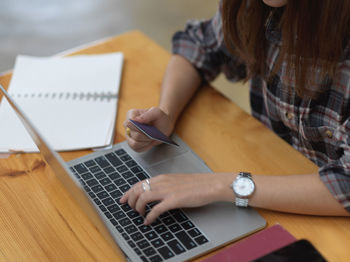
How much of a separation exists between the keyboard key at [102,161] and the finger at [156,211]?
19 centimetres

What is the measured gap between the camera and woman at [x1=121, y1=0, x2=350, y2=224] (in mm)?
879

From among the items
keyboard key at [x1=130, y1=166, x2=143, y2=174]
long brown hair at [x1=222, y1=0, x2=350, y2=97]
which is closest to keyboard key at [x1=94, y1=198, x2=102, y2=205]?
keyboard key at [x1=130, y1=166, x2=143, y2=174]

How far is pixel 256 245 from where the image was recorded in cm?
80

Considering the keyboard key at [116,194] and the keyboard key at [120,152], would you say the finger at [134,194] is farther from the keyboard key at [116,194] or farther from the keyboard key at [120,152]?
the keyboard key at [120,152]

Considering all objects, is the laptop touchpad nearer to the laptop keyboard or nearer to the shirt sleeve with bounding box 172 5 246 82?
the laptop keyboard

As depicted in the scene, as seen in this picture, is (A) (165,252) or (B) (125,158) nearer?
(A) (165,252)

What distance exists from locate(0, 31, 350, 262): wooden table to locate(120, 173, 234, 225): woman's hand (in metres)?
0.09

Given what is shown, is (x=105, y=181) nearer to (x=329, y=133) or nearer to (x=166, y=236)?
(x=166, y=236)

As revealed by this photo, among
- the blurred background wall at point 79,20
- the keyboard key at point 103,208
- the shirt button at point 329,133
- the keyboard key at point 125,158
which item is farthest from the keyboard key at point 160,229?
the blurred background wall at point 79,20

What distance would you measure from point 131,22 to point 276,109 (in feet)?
6.75

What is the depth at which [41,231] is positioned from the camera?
0.88 metres

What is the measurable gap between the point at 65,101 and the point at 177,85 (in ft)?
0.92

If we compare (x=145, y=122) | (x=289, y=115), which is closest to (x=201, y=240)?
(x=145, y=122)

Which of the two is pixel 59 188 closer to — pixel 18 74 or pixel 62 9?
pixel 18 74
